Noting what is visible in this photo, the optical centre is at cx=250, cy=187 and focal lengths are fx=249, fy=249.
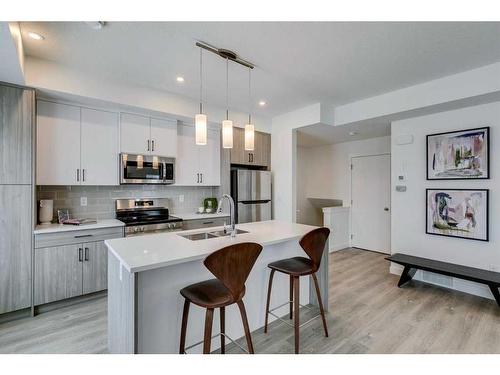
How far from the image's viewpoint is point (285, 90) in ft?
10.9

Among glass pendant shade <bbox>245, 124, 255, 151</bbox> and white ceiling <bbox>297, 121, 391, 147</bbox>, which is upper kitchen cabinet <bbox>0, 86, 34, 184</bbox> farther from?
white ceiling <bbox>297, 121, 391, 147</bbox>

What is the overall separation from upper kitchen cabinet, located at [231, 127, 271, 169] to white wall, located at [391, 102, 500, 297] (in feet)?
6.73

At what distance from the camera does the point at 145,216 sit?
3600 millimetres

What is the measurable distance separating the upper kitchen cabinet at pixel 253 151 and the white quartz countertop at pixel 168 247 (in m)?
2.08

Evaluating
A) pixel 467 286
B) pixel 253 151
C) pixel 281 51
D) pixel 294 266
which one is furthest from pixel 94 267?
pixel 467 286

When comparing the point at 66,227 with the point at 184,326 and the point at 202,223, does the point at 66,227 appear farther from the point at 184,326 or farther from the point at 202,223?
the point at 184,326

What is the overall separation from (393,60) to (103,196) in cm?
387

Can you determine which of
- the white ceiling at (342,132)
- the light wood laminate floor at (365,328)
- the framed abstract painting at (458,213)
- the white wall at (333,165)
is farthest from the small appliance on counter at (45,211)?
the white wall at (333,165)

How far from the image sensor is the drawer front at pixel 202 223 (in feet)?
12.1

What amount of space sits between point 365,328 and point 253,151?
120 inches

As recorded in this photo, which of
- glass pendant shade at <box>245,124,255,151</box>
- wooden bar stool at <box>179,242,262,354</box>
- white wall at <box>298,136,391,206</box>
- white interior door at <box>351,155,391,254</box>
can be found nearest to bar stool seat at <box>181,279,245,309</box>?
wooden bar stool at <box>179,242,262,354</box>

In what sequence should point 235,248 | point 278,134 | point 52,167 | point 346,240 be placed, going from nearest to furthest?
point 235,248, point 52,167, point 278,134, point 346,240
